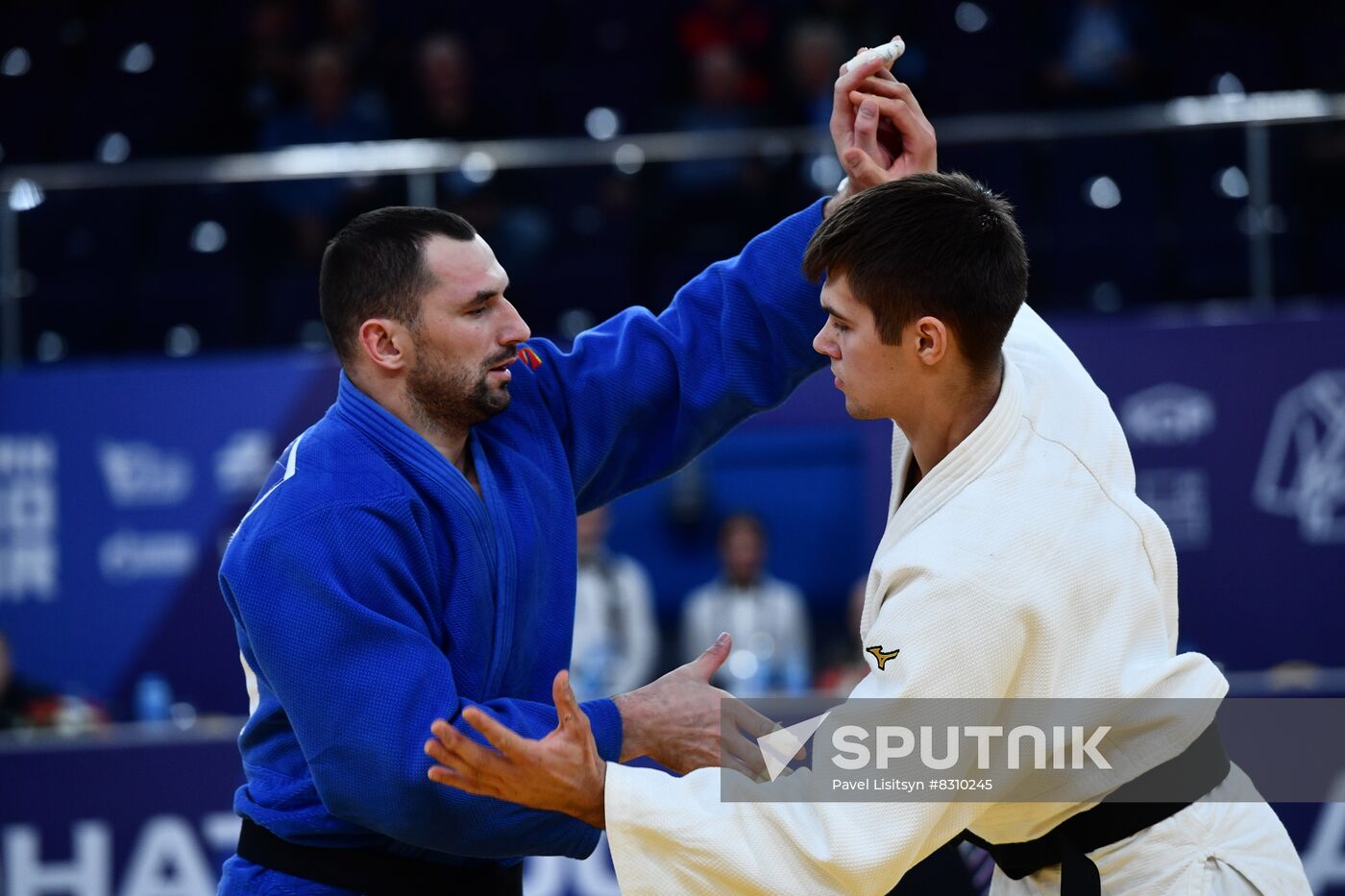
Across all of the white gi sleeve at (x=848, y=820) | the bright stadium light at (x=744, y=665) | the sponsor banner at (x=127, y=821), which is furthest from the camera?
the bright stadium light at (x=744, y=665)

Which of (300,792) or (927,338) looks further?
(300,792)

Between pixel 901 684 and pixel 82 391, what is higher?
pixel 82 391

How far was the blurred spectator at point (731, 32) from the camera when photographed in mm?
8617

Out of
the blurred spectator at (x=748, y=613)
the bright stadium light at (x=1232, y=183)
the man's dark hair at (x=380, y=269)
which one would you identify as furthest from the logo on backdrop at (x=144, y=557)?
the man's dark hair at (x=380, y=269)

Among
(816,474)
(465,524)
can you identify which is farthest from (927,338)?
(816,474)

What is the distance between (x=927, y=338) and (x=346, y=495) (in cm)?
102

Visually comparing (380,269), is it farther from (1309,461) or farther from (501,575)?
(1309,461)

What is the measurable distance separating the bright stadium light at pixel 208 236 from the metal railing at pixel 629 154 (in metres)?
0.22

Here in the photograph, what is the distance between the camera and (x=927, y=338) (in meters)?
2.50

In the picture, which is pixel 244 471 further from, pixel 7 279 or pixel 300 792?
pixel 300 792

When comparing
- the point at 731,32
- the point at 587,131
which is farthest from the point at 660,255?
the point at 731,32

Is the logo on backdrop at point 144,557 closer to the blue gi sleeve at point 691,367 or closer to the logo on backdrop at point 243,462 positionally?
the logo on backdrop at point 243,462

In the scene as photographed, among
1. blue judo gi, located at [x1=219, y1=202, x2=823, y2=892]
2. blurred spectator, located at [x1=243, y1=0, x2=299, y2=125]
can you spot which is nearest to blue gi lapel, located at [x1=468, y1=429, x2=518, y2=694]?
blue judo gi, located at [x1=219, y1=202, x2=823, y2=892]

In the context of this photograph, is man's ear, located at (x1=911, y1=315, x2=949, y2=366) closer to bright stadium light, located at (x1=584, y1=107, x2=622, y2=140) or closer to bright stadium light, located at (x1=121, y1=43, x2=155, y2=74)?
bright stadium light, located at (x1=584, y1=107, x2=622, y2=140)
